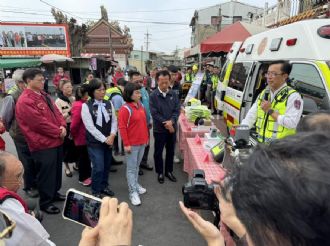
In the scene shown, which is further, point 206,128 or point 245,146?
point 206,128

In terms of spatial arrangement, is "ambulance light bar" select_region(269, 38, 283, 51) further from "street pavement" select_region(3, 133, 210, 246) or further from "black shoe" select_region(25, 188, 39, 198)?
"black shoe" select_region(25, 188, 39, 198)

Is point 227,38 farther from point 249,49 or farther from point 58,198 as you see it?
point 58,198

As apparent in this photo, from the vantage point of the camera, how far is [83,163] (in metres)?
4.26

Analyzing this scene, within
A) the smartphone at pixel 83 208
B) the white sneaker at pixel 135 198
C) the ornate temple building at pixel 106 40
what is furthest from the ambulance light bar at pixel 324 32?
the ornate temple building at pixel 106 40

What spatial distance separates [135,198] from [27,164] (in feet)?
5.05

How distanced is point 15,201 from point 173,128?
2848 millimetres

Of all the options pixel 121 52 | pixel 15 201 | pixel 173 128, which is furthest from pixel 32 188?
pixel 121 52

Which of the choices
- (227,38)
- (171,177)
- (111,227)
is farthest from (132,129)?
(227,38)

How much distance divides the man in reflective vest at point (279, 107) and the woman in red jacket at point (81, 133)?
226cm

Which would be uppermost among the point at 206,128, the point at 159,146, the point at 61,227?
the point at 206,128

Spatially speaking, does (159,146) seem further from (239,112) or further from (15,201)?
(15,201)

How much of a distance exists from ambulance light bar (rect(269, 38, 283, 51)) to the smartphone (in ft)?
11.7

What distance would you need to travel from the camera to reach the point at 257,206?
0.62 m

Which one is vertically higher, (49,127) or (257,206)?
(257,206)
